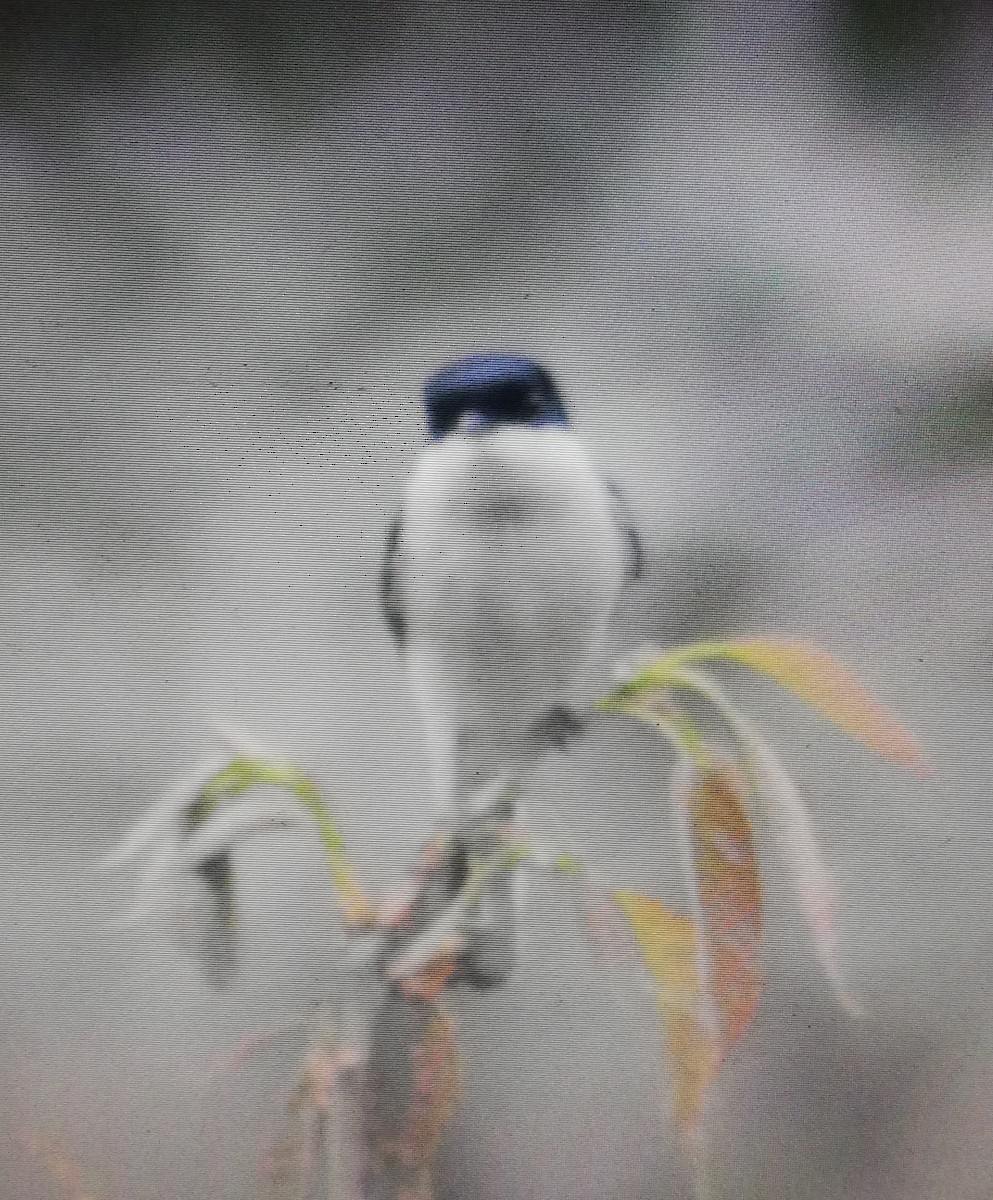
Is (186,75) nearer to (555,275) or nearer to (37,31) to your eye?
(37,31)

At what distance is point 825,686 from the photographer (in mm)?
402

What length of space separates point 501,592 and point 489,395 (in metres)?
0.09

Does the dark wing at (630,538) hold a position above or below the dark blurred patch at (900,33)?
below

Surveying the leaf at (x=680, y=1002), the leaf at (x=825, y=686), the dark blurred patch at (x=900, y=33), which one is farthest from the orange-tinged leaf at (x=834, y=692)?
the dark blurred patch at (x=900, y=33)

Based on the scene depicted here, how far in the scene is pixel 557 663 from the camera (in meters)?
0.40

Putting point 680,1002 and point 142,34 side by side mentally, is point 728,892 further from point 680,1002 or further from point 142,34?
point 142,34

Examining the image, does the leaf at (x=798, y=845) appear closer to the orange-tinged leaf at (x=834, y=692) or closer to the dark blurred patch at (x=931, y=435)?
the orange-tinged leaf at (x=834, y=692)

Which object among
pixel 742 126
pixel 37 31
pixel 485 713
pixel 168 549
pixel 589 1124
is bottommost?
pixel 589 1124

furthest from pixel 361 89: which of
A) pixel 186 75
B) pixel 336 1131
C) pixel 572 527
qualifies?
pixel 336 1131

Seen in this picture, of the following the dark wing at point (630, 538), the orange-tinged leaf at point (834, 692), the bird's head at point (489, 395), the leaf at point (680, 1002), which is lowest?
the leaf at point (680, 1002)

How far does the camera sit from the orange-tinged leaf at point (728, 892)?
40 cm

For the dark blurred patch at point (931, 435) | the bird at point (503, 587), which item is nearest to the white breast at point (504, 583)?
the bird at point (503, 587)

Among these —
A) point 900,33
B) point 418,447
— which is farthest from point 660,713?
point 900,33

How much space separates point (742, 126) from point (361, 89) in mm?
173
